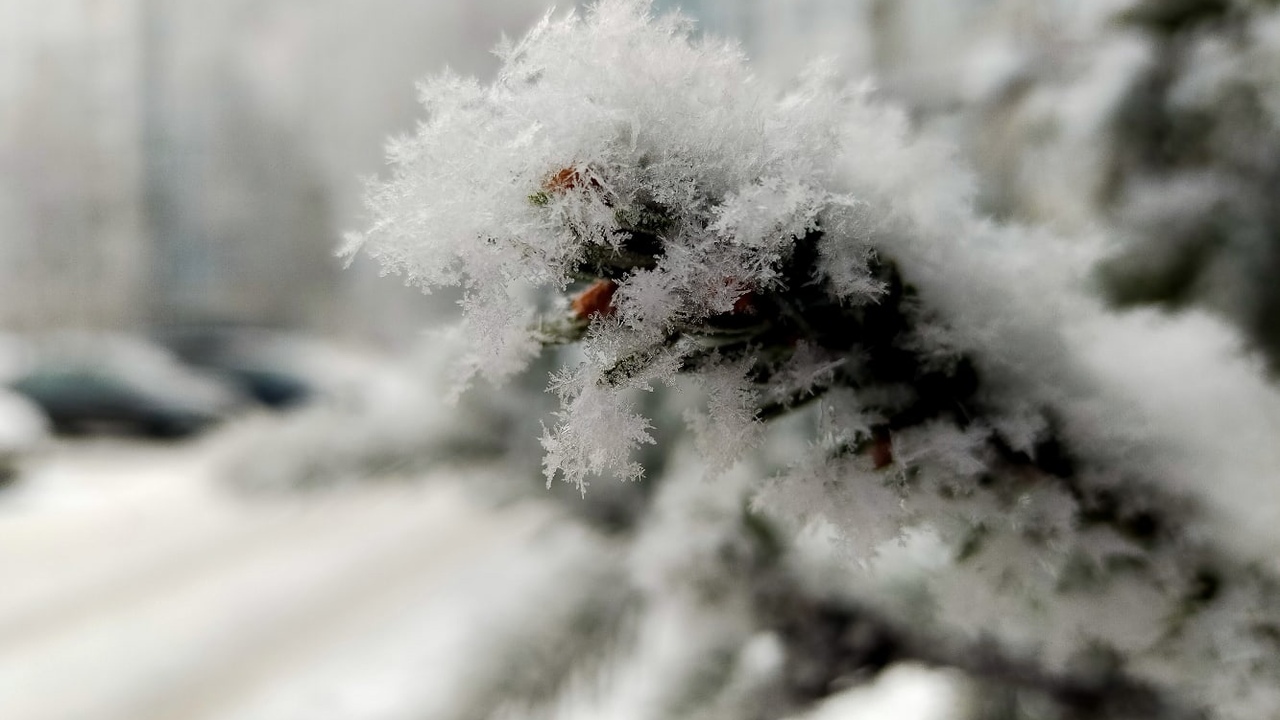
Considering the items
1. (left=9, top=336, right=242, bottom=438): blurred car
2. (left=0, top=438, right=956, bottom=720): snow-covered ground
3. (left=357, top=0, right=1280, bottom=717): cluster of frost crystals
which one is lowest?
(left=357, top=0, right=1280, bottom=717): cluster of frost crystals

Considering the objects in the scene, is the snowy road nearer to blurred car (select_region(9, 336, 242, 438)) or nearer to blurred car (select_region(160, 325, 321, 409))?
blurred car (select_region(9, 336, 242, 438))

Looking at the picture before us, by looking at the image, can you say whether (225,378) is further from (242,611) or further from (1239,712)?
(1239,712)

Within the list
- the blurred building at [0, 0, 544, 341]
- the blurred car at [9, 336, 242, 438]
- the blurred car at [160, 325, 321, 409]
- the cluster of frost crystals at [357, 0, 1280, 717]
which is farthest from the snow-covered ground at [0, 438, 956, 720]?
the blurred building at [0, 0, 544, 341]

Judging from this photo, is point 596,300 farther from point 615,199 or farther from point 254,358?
point 254,358

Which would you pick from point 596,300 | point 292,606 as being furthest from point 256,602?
point 596,300

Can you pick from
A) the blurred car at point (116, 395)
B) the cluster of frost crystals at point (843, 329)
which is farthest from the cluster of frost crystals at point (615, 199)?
the blurred car at point (116, 395)

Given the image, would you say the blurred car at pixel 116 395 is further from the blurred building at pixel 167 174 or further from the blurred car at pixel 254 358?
the blurred building at pixel 167 174
